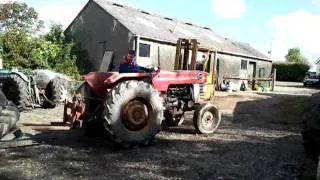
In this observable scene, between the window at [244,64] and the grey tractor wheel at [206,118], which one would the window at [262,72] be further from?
the grey tractor wheel at [206,118]

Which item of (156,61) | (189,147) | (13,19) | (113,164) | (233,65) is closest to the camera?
(113,164)

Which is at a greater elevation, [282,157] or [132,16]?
[132,16]

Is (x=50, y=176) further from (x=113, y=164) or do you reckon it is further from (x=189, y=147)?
(x=189, y=147)

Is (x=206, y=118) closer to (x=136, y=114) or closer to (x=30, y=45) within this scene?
(x=136, y=114)

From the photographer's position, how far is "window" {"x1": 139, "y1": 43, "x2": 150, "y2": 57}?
83.2 feet

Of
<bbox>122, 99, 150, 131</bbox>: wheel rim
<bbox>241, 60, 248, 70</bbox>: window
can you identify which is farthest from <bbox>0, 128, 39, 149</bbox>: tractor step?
<bbox>241, 60, 248, 70</bbox>: window

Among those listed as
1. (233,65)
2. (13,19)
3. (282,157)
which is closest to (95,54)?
(13,19)

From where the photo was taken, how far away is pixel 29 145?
8.77 meters

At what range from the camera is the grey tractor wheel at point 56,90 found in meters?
15.4

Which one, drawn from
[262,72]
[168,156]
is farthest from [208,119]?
[262,72]

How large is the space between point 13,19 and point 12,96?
1760 cm

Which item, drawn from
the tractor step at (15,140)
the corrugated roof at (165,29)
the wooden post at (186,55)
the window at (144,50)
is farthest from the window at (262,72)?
the tractor step at (15,140)

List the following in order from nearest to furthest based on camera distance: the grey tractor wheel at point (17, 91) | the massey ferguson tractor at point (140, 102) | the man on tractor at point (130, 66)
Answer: the massey ferguson tractor at point (140, 102) < the man on tractor at point (130, 66) < the grey tractor wheel at point (17, 91)

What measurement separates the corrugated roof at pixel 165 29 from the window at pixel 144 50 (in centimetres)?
59
